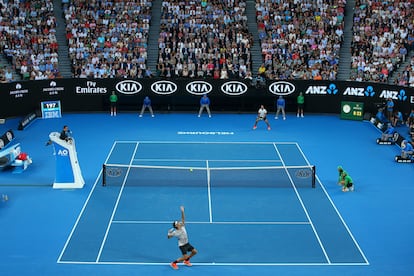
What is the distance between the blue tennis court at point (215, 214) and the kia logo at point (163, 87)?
10.4 meters

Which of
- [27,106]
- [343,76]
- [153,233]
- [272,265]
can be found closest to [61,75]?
[27,106]

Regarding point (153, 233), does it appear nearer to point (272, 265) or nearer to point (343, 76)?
point (272, 265)

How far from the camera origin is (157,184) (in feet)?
80.5

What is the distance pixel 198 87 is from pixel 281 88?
5.56 meters

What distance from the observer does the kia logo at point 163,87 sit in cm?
3894

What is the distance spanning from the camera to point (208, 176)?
83.2 ft

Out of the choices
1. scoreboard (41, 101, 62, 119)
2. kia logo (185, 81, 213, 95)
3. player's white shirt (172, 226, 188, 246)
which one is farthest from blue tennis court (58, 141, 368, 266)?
kia logo (185, 81, 213, 95)

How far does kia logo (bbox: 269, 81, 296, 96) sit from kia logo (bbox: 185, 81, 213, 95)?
4.15m

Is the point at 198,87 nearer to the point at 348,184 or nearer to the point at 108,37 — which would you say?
the point at 108,37

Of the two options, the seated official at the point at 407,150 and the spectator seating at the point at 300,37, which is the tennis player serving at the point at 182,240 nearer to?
the seated official at the point at 407,150

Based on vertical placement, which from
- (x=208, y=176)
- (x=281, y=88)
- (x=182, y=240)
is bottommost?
(x=208, y=176)

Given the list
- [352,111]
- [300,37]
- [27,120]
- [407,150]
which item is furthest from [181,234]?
[300,37]

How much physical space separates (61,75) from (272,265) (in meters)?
26.4

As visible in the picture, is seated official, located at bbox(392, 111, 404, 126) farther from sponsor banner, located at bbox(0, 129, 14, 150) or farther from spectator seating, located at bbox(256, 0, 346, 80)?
sponsor banner, located at bbox(0, 129, 14, 150)
